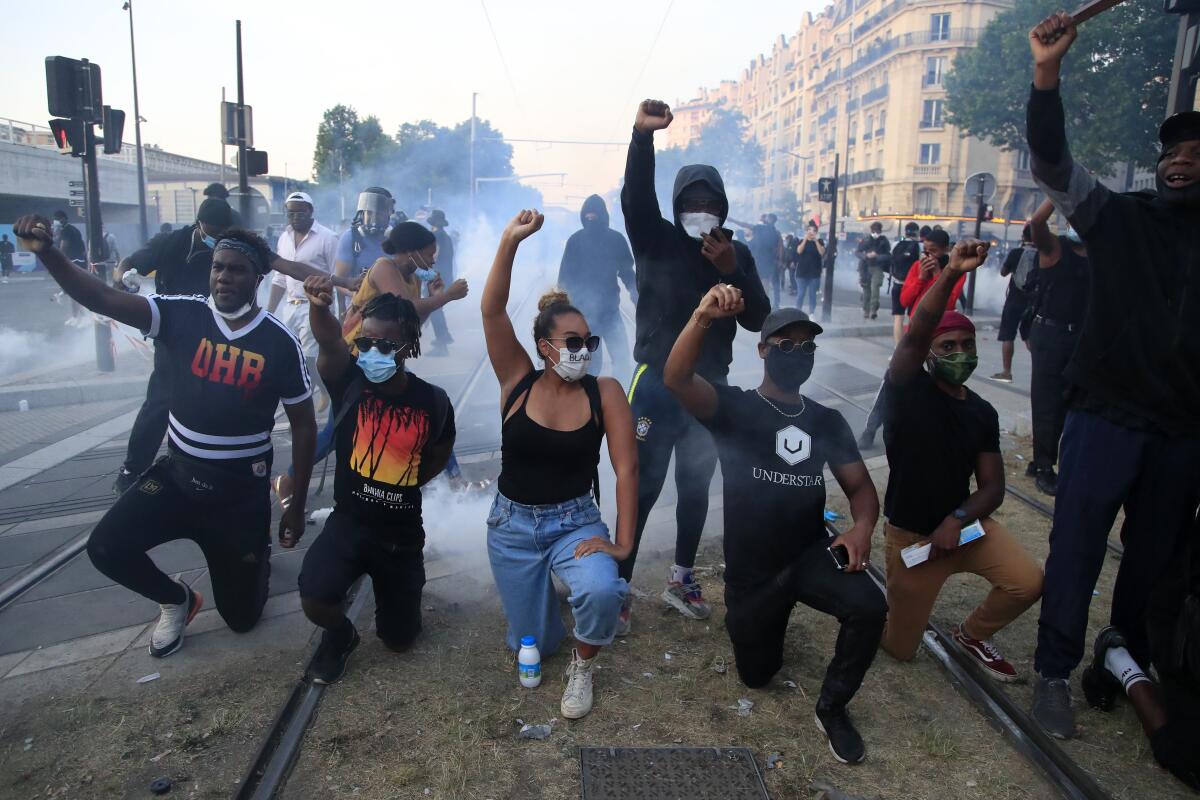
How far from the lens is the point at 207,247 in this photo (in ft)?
18.6

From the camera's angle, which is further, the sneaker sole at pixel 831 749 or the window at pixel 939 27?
the window at pixel 939 27

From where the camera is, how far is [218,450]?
3.70 m

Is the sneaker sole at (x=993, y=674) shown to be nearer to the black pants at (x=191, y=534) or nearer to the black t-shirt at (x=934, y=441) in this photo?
the black t-shirt at (x=934, y=441)

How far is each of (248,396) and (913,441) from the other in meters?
2.86

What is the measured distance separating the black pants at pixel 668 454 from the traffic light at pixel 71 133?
8.88 m

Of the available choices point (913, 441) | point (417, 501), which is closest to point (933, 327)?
point (913, 441)

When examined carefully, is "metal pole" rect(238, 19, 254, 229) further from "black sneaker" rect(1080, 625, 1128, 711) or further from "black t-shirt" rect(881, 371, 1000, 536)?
"black sneaker" rect(1080, 625, 1128, 711)

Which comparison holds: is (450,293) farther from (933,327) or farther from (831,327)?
(831,327)

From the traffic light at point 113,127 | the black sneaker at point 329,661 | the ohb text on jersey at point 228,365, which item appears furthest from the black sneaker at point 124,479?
the traffic light at point 113,127

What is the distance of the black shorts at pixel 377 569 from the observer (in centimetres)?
343

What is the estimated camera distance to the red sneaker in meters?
3.48

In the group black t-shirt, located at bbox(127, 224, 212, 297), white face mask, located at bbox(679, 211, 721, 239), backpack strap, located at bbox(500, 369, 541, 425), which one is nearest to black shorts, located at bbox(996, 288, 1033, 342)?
white face mask, located at bbox(679, 211, 721, 239)

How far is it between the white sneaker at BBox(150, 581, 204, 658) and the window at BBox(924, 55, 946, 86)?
5960 centimetres

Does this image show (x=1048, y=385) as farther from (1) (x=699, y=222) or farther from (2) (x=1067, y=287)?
(1) (x=699, y=222)
